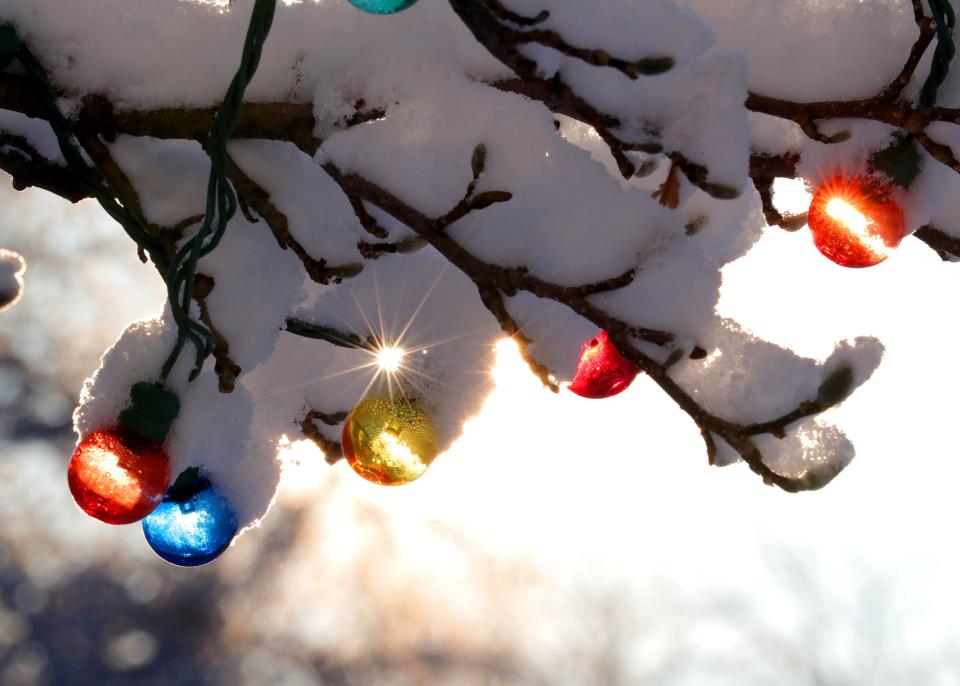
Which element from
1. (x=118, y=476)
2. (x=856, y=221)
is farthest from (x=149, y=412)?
(x=856, y=221)

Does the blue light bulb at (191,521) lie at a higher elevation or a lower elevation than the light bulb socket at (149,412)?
lower

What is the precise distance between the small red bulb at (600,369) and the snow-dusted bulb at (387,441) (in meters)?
0.33

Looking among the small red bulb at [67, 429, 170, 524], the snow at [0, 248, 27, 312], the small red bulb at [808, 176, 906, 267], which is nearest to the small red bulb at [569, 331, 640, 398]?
the small red bulb at [808, 176, 906, 267]

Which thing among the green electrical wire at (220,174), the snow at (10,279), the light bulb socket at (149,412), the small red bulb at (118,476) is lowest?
the small red bulb at (118,476)

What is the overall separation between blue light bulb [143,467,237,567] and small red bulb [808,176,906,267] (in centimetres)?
123

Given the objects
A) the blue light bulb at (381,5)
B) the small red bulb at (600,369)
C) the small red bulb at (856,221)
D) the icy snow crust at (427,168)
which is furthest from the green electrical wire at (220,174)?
the small red bulb at (856,221)

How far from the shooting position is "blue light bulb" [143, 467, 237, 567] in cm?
153

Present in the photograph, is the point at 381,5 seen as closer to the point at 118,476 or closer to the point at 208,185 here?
the point at 208,185

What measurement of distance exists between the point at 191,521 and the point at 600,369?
859 millimetres

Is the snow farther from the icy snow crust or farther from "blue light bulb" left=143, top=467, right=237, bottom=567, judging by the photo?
"blue light bulb" left=143, top=467, right=237, bottom=567

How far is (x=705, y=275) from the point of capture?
142 centimetres

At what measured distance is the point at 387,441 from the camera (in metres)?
1.53

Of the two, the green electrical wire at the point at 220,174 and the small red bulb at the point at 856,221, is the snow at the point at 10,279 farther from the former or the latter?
the small red bulb at the point at 856,221

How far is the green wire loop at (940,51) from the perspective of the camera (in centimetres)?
119
